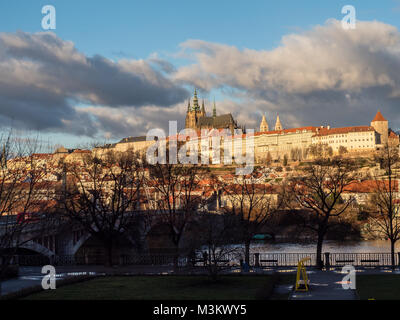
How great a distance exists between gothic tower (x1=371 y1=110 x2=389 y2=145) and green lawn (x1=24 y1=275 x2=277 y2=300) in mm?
174618

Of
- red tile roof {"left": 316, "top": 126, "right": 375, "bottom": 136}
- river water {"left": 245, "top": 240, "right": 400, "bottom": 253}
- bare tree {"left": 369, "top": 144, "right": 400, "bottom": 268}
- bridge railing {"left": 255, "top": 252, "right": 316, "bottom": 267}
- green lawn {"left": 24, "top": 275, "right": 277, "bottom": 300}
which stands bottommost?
river water {"left": 245, "top": 240, "right": 400, "bottom": 253}

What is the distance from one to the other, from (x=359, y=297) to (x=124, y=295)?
8.95 m

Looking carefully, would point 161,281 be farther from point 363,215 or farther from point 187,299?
point 363,215

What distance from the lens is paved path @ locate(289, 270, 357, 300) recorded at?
758 inches

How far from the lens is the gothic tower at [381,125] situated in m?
188

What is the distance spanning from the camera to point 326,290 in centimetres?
2098

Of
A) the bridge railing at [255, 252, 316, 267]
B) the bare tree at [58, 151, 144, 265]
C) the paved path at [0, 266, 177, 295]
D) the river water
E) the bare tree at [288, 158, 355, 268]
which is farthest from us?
the river water

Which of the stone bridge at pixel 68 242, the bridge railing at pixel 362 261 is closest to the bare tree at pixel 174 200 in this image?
the stone bridge at pixel 68 242

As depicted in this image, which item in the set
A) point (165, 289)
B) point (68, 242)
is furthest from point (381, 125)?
point (165, 289)

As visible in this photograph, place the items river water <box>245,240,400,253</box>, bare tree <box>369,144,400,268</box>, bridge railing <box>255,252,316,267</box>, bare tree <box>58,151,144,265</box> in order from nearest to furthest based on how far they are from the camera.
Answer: bridge railing <box>255,252,316,267</box> → bare tree <box>369,144,400,268</box> → bare tree <box>58,151,144,265</box> → river water <box>245,240,400,253</box>

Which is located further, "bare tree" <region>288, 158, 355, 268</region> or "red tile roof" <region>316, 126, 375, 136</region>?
"red tile roof" <region>316, 126, 375, 136</region>

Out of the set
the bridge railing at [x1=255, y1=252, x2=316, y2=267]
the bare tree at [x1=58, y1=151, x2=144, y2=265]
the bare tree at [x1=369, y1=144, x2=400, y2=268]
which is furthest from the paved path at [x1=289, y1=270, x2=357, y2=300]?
the bare tree at [x1=58, y1=151, x2=144, y2=265]

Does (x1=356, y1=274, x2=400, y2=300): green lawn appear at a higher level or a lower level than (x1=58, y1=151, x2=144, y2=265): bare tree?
lower

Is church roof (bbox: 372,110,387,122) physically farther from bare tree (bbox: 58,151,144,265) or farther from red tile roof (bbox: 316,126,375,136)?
bare tree (bbox: 58,151,144,265)
